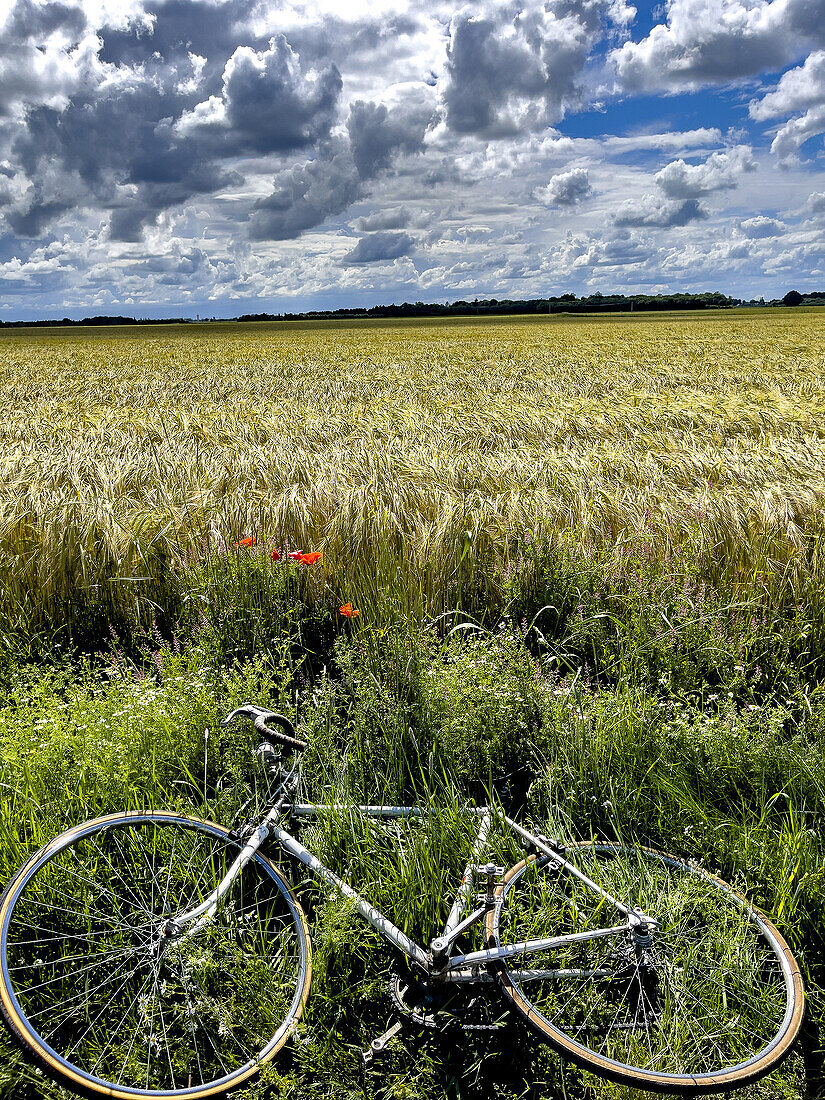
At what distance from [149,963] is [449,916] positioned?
0.94m

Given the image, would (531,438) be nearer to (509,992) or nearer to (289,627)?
(289,627)

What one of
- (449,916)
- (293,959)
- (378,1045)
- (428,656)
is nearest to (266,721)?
(293,959)

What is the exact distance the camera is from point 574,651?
4254 mm

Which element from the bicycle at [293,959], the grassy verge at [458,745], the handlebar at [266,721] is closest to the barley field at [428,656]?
the grassy verge at [458,745]

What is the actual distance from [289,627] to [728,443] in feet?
20.2

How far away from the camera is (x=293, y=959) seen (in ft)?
7.41

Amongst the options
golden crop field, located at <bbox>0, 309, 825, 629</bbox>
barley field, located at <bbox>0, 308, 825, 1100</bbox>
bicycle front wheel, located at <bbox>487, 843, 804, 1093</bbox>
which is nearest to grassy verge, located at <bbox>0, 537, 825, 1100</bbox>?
barley field, located at <bbox>0, 308, 825, 1100</bbox>

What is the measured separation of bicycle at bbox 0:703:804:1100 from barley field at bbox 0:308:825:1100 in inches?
5.1

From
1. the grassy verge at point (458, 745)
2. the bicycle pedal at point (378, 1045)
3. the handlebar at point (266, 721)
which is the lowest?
the bicycle pedal at point (378, 1045)

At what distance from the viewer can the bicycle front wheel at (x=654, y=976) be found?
6.22ft

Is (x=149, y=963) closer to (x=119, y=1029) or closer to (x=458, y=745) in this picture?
(x=119, y=1029)

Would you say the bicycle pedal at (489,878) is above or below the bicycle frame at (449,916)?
above

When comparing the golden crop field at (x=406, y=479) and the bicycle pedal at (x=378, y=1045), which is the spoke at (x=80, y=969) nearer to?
the bicycle pedal at (x=378, y=1045)

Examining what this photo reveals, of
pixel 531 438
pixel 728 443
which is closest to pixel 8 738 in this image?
pixel 531 438
